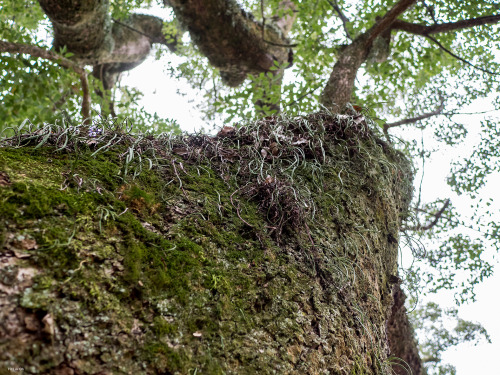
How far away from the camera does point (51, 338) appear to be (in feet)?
2.82

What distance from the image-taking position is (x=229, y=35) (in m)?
5.67

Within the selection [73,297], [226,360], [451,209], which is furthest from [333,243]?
[451,209]

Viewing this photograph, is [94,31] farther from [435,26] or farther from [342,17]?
[435,26]

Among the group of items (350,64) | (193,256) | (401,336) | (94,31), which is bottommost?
(193,256)

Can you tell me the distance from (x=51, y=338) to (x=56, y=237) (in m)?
0.32

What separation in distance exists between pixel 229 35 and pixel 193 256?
5.12 m

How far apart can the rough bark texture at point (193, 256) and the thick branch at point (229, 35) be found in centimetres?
380

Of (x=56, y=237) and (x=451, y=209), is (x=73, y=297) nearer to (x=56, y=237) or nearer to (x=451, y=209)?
(x=56, y=237)

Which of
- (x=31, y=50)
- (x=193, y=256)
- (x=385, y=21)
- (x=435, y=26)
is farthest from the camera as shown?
(x=435, y=26)

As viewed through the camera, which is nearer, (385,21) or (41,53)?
(41,53)

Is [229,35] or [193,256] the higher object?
[229,35]

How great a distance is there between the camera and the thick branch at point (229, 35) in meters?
5.46

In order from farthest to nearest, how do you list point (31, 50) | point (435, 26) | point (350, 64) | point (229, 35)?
point (229, 35) → point (435, 26) → point (350, 64) → point (31, 50)

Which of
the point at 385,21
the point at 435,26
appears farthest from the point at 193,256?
the point at 435,26
